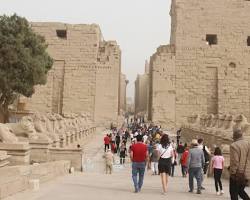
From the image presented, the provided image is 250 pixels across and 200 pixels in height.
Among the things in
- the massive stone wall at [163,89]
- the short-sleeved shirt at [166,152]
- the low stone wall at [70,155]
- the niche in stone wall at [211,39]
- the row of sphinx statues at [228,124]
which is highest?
the niche in stone wall at [211,39]

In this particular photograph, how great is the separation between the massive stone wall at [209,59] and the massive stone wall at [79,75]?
2.95 m

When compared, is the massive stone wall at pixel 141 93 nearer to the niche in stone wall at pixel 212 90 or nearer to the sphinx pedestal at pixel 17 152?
the niche in stone wall at pixel 212 90

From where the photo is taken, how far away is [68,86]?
32.5 meters

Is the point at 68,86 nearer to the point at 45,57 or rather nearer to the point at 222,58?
the point at 45,57

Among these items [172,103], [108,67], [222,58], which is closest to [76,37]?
[108,67]

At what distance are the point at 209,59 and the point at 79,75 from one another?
9.00m

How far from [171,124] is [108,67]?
587 centimetres

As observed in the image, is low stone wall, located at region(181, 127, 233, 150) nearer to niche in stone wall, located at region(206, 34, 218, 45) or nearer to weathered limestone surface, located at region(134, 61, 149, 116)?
niche in stone wall, located at region(206, 34, 218, 45)

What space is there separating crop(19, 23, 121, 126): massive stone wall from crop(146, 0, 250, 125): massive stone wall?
2951mm

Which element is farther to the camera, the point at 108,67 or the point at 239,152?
the point at 108,67

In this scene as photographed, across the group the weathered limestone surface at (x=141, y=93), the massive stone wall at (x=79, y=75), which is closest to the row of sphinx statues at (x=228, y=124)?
the massive stone wall at (x=79, y=75)

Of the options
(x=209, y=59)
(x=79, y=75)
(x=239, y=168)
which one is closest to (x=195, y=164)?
(x=239, y=168)

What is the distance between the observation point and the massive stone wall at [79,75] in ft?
106

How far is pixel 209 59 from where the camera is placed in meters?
32.3
